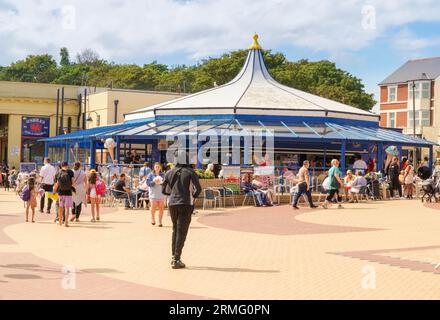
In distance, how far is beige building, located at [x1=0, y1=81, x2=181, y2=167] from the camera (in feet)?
168

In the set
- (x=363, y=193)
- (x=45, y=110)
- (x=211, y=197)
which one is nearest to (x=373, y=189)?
(x=363, y=193)

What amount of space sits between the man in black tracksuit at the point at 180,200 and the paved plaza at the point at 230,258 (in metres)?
0.39

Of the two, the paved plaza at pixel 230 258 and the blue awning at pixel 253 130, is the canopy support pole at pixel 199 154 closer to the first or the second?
the blue awning at pixel 253 130

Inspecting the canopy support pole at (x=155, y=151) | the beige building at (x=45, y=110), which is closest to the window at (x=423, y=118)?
the beige building at (x=45, y=110)

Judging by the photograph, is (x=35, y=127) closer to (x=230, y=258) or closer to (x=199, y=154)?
(x=199, y=154)

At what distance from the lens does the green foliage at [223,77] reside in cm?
7038

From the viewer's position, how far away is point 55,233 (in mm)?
15914

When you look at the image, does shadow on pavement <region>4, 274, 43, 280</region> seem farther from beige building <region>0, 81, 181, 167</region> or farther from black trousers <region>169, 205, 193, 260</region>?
beige building <region>0, 81, 181, 167</region>

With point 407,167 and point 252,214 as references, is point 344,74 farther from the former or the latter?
point 252,214

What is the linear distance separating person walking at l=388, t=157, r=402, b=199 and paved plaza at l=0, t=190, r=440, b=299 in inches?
297

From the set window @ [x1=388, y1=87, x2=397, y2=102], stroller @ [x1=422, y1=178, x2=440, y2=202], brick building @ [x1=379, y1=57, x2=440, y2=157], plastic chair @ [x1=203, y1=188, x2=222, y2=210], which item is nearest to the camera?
plastic chair @ [x1=203, y1=188, x2=222, y2=210]

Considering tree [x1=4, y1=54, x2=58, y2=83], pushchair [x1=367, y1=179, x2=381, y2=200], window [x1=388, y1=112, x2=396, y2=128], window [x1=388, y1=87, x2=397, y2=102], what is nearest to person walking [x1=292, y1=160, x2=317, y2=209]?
pushchair [x1=367, y1=179, x2=381, y2=200]

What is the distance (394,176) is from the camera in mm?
27859

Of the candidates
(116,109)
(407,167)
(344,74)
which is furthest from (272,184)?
(344,74)
